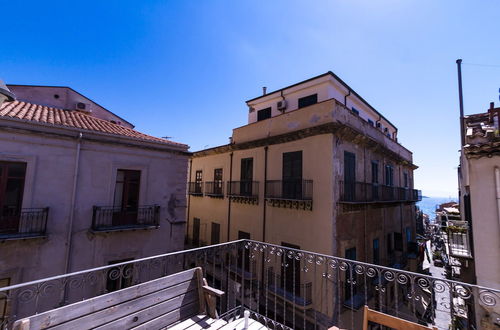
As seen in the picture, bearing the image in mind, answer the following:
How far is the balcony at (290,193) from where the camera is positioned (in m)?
10.4

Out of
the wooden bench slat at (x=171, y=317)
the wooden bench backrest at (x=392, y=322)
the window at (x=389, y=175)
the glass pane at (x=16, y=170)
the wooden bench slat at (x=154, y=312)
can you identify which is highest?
the window at (x=389, y=175)

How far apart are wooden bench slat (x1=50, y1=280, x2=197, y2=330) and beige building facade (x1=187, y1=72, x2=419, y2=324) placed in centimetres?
397

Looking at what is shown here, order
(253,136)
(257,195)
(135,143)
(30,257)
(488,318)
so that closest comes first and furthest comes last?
1. (488,318)
2. (30,257)
3. (135,143)
4. (257,195)
5. (253,136)

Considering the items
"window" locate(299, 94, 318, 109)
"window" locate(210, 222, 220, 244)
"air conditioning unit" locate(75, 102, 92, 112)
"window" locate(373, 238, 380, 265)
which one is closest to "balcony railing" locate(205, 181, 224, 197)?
"window" locate(210, 222, 220, 244)

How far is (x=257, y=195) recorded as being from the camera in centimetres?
1305

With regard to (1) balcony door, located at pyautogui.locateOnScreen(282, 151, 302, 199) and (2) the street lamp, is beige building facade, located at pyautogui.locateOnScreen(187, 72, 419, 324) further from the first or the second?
(2) the street lamp

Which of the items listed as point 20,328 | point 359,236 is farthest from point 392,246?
point 20,328

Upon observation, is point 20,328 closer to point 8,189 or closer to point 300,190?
point 8,189

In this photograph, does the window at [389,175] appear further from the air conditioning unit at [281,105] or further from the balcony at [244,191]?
the balcony at [244,191]

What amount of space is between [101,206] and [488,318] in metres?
11.4

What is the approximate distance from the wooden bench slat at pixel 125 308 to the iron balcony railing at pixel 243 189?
9241 millimetres

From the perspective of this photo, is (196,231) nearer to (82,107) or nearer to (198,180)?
(198,180)

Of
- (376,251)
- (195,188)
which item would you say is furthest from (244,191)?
(376,251)

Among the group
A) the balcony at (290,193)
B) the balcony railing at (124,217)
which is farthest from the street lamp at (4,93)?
the balcony at (290,193)
